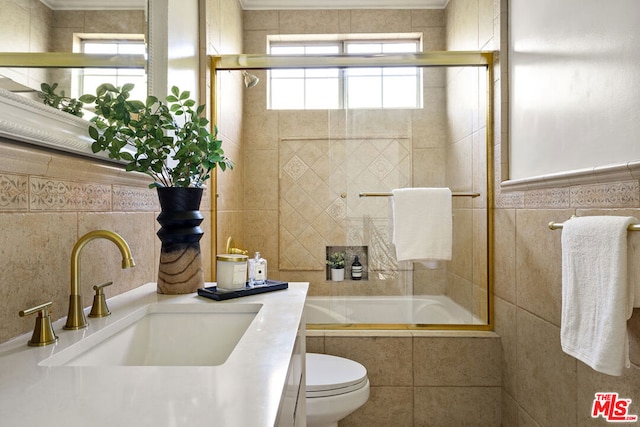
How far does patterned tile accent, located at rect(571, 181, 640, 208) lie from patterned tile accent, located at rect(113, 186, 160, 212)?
54.6 inches

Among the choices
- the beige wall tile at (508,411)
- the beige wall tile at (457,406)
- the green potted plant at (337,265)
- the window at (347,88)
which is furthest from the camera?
the green potted plant at (337,265)

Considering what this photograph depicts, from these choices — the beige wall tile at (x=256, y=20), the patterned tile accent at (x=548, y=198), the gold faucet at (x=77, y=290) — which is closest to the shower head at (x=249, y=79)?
the beige wall tile at (x=256, y=20)

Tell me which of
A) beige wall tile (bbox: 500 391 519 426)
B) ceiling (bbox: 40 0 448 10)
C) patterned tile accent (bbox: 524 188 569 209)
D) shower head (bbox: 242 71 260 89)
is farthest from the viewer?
ceiling (bbox: 40 0 448 10)

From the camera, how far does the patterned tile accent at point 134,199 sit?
117 centimetres

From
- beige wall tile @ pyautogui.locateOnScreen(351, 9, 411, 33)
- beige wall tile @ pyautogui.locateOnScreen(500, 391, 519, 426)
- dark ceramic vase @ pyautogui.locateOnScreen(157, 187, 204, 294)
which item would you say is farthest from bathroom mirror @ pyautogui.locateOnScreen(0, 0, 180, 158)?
beige wall tile @ pyautogui.locateOnScreen(351, 9, 411, 33)

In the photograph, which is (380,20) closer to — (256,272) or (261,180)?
(261,180)

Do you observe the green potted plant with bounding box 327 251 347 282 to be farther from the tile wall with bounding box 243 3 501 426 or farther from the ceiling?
the ceiling

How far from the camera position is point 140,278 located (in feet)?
4.31

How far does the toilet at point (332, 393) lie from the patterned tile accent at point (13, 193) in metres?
1.17

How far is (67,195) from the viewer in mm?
937

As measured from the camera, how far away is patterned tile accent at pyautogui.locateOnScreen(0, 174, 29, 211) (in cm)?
75

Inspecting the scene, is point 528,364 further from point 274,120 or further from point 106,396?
point 274,120

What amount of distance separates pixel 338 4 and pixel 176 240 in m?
2.63

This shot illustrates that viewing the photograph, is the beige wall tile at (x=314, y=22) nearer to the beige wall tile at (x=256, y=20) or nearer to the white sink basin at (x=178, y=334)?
the beige wall tile at (x=256, y=20)
